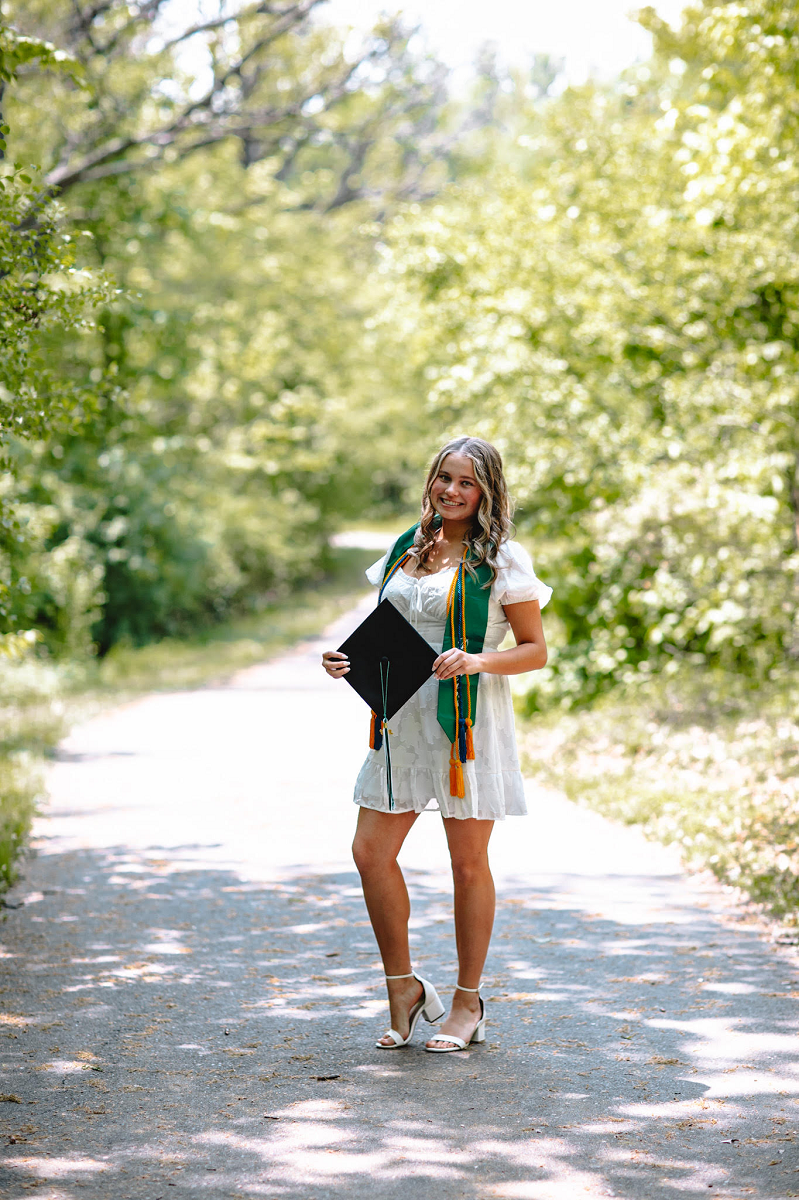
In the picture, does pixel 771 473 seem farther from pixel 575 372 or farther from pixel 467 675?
pixel 467 675

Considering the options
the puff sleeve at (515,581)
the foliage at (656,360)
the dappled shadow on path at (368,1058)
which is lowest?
the dappled shadow on path at (368,1058)

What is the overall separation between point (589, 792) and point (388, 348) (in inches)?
880

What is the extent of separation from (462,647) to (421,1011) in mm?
1323

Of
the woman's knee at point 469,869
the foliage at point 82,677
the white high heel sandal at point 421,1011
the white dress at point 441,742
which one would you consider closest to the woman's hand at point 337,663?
the white dress at point 441,742

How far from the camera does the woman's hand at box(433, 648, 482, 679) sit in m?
4.13

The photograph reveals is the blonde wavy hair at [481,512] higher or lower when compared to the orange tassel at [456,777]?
higher

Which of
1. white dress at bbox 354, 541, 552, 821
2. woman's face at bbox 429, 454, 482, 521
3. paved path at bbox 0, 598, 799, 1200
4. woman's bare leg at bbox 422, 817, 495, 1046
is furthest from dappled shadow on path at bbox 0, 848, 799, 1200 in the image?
woman's face at bbox 429, 454, 482, 521

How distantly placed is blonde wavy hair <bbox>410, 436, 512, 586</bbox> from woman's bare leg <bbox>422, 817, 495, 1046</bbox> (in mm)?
895

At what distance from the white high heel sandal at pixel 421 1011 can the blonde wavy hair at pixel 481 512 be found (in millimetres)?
1481

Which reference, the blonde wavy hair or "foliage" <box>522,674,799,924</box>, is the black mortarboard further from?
"foliage" <box>522,674,799,924</box>

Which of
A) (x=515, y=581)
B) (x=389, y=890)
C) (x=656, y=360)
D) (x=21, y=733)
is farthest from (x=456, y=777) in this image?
(x=21, y=733)

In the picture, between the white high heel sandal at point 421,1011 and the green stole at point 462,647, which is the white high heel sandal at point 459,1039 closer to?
the white high heel sandal at point 421,1011

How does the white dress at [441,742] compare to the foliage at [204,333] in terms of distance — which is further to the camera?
the foliage at [204,333]

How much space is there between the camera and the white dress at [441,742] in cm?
438
